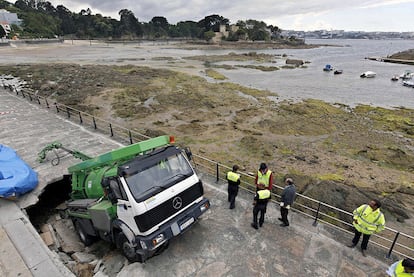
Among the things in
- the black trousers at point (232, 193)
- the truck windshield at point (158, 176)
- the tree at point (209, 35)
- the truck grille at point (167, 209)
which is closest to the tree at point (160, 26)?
the tree at point (209, 35)

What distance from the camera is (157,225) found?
17.4 feet

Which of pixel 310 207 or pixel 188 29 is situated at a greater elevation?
pixel 188 29

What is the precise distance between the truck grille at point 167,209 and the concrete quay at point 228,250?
1.11 metres

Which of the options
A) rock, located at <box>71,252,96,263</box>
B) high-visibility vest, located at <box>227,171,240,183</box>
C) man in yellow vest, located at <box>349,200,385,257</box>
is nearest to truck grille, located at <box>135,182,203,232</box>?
high-visibility vest, located at <box>227,171,240,183</box>

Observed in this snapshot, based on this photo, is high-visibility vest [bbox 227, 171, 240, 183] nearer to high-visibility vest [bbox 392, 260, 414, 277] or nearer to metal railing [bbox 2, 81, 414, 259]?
metal railing [bbox 2, 81, 414, 259]

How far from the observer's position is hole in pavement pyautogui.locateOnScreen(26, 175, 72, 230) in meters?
8.36

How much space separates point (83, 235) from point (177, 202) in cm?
338

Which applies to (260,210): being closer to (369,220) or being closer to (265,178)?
(265,178)

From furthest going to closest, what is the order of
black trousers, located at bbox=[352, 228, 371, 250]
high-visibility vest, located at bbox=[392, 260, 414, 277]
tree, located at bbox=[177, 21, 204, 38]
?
tree, located at bbox=[177, 21, 204, 38]
black trousers, located at bbox=[352, 228, 371, 250]
high-visibility vest, located at bbox=[392, 260, 414, 277]

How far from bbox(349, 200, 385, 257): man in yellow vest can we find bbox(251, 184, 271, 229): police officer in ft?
7.01

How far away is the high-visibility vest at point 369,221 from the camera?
550cm

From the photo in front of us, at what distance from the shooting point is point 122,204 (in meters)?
5.17

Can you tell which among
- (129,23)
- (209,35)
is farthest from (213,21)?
(129,23)

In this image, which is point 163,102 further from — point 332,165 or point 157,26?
point 157,26
